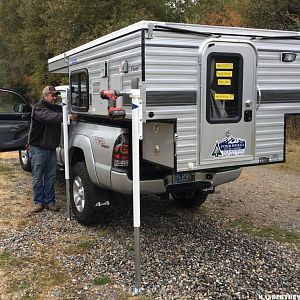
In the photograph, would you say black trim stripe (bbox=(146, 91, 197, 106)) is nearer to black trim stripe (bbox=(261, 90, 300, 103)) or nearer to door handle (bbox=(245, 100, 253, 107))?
door handle (bbox=(245, 100, 253, 107))

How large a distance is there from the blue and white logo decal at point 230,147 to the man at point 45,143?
2.37 m

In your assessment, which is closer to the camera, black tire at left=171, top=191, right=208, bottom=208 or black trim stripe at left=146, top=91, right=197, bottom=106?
black trim stripe at left=146, top=91, right=197, bottom=106

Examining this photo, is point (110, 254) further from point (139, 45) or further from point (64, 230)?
point (139, 45)

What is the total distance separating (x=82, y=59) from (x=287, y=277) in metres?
3.64

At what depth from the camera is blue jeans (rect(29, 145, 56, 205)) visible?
619 centimetres

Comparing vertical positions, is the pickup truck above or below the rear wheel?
above

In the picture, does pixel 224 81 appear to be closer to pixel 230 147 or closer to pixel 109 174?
pixel 230 147

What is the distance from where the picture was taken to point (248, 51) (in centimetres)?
447

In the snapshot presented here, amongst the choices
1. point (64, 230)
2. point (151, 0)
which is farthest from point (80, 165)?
point (151, 0)

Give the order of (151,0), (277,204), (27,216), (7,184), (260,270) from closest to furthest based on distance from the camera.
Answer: (260,270) → (27,216) → (277,204) → (7,184) → (151,0)

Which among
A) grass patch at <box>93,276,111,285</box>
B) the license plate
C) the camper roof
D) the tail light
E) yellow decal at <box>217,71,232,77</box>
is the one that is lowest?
grass patch at <box>93,276,111,285</box>

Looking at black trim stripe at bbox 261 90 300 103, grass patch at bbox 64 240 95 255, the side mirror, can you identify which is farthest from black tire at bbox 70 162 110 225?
the side mirror

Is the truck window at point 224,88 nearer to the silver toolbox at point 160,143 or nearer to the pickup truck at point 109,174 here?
the silver toolbox at point 160,143

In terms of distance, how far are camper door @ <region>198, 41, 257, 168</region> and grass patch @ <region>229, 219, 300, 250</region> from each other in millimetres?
1258
